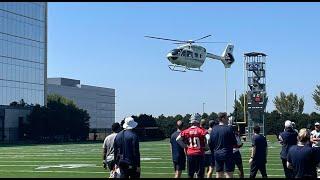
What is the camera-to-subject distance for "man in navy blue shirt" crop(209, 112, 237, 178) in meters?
13.0

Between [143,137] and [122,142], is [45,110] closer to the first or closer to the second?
[143,137]

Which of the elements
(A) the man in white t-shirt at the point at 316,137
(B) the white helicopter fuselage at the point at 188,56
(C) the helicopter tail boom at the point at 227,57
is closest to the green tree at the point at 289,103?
(C) the helicopter tail boom at the point at 227,57

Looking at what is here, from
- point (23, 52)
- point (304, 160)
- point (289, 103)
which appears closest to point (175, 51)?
point (23, 52)

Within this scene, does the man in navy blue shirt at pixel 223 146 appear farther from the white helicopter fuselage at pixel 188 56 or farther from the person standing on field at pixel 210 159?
the white helicopter fuselage at pixel 188 56

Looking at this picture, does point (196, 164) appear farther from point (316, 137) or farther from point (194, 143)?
point (316, 137)

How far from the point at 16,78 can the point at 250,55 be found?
3803 centimetres

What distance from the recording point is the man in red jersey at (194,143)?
1383 cm

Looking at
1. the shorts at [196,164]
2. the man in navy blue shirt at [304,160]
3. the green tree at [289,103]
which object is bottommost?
the shorts at [196,164]

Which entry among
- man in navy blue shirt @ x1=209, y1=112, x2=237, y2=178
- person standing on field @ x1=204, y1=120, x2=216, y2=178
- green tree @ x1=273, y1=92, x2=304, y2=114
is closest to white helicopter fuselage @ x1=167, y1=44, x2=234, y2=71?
person standing on field @ x1=204, y1=120, x2=216, y2=178

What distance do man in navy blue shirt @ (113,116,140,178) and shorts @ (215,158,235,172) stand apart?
2.50 meters

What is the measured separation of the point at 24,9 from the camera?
282 ft

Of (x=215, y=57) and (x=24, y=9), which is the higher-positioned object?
(x=24, y=9)

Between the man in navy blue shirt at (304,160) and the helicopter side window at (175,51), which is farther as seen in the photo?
the helicopter side window at (175,51)

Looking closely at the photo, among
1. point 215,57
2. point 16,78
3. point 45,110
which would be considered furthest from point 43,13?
point 215,57
